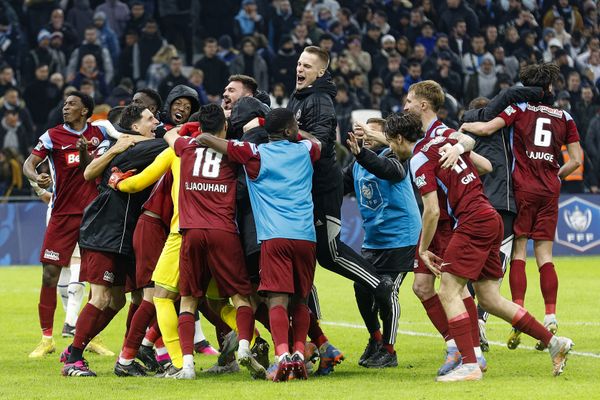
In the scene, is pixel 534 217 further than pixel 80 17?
No

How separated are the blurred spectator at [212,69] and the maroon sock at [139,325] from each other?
554 inches

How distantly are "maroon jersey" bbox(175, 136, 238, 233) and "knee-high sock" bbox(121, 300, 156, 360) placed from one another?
0.82 m

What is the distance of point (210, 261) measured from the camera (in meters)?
8.78

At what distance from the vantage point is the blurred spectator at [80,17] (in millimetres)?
24016

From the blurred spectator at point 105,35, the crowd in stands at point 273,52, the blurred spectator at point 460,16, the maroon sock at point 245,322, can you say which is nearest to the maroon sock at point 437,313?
the maroon sock at point 245,322

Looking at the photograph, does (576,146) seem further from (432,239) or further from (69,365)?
(69,365)

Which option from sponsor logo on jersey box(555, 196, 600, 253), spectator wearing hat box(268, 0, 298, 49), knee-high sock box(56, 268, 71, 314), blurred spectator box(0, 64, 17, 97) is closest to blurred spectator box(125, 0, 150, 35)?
spectator wearing hat box(268, 0, 298, 49)

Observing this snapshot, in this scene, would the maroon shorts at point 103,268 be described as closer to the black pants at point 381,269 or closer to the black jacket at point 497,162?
the black pants at point 381,269

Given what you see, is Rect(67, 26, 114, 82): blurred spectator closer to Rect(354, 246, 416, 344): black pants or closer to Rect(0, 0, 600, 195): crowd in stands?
Rect(0, 0, 600, 195): crowd in stands

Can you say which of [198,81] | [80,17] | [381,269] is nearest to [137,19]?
[80,17]

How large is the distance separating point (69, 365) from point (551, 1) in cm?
2331

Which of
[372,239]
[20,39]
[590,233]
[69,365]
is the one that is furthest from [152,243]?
[20,39]

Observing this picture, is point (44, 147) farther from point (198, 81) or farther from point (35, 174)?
point (198, 81)

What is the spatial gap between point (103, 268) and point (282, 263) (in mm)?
1605
